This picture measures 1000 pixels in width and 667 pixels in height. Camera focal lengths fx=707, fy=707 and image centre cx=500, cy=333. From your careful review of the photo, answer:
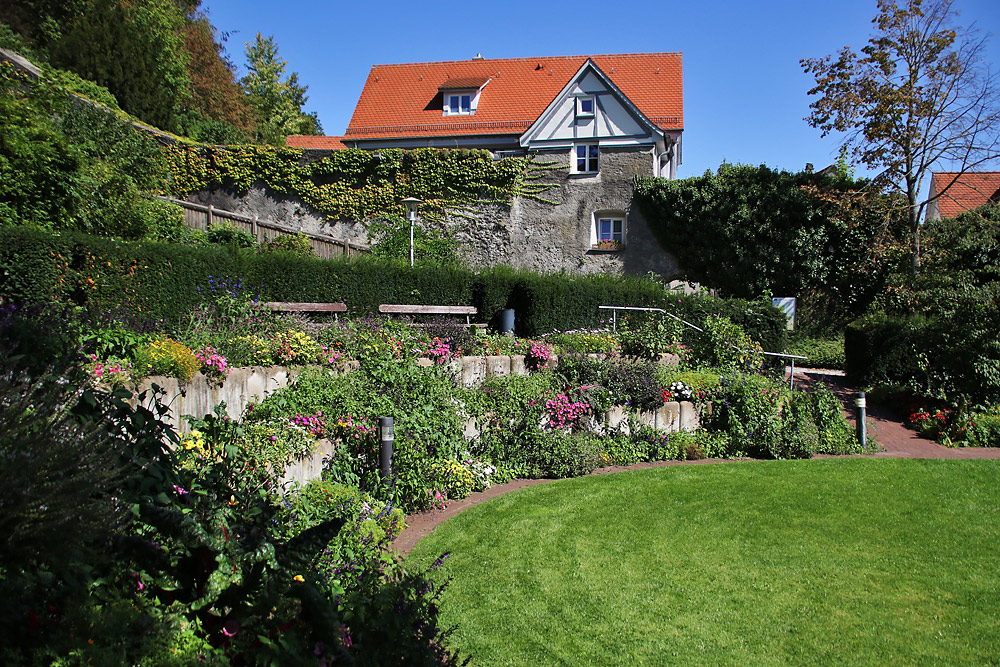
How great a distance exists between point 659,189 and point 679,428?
46.2 ft

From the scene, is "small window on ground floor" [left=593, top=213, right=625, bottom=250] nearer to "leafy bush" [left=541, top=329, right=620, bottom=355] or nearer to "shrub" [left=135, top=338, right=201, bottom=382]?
"leafy bush" [left=541, top=329, right=620, bottom=355]

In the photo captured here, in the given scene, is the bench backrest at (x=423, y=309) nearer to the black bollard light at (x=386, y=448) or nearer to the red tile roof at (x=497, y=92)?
the black bollard light at (x=386, y=448)

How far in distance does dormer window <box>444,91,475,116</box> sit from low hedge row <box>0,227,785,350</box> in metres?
13.2

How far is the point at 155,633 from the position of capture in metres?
2.00

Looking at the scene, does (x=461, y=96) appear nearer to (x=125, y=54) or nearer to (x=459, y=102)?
(x=459, y=102)

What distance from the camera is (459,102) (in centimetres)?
2695

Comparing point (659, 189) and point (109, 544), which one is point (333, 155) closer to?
point (659, 189)

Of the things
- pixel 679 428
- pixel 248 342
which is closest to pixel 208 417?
pixel 248 342

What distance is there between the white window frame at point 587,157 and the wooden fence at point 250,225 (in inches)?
358

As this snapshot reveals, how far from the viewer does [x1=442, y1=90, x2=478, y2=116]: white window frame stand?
26797 mm

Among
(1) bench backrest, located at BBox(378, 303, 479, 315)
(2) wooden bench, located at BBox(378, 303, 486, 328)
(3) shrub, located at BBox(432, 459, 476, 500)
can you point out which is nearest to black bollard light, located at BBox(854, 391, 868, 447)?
(2) wooden bench, located at BBox(378, 303, 486, 328)

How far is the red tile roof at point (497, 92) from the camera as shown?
84.8 ft

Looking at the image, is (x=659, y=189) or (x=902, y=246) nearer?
(x=902, y=246)

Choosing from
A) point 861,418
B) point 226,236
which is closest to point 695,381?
point 861,418
